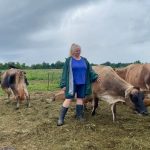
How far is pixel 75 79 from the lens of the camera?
1112 centimetres

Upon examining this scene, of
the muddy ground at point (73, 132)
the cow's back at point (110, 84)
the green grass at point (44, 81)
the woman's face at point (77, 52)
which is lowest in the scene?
the muddy ground at point (73, 132)

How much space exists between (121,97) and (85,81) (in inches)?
41.5

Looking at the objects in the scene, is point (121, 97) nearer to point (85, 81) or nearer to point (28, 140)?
point (85, 81)

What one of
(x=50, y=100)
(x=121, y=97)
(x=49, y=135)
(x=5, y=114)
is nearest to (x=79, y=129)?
(x=49, y=135)

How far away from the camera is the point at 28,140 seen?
32.8 feet

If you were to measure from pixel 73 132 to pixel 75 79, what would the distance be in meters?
1.55

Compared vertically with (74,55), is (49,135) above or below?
below

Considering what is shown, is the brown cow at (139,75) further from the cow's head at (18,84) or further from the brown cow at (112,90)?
the cow's head at (18,84)

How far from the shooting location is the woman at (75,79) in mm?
11015

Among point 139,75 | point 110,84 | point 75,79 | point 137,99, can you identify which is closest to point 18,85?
point 139,75

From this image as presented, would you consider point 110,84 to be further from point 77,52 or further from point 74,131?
point 74,131

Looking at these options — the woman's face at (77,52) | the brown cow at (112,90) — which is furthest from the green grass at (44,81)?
the woman's face at (77,52)

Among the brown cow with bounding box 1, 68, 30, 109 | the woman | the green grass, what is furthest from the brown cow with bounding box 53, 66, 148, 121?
the green grass

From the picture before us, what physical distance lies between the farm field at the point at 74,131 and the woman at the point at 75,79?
1.46ft
